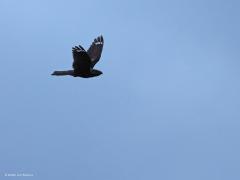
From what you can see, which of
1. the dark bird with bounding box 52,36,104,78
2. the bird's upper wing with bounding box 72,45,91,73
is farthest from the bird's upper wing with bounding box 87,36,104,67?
the bird's upper wing with bounding box 72,45,91,73

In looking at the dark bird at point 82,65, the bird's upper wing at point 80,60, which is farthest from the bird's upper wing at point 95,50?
the bird's upper wing at point 80,60

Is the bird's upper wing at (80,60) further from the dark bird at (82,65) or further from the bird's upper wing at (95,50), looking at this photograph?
the bird's upper wing at (95,50)

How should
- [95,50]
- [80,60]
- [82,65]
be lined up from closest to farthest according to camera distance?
[80,60] < [82,65] < [95,50]

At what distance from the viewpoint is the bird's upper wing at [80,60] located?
105ft

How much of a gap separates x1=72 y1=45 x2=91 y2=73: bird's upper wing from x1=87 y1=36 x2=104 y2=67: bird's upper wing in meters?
1.81

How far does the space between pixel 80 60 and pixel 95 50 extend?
12.7ft

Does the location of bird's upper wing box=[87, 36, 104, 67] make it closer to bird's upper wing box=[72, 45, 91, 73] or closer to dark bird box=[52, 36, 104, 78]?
dark bird box=[52, 36, 104, 78]

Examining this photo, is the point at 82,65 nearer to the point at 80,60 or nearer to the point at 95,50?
the point at 80,60

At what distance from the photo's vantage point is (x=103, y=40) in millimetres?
37094

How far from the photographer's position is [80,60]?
3278 centimetres

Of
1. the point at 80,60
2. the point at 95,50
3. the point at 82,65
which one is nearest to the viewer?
the point at 80,60

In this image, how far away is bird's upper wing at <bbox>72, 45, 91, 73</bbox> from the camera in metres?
31.9

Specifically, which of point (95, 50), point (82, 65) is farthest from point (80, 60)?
point (95, 50)

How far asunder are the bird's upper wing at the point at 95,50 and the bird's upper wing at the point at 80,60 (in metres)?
1.81
